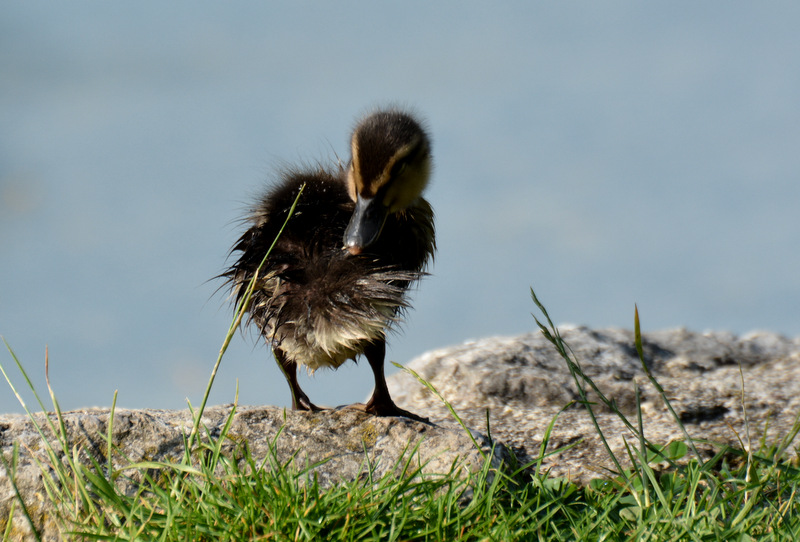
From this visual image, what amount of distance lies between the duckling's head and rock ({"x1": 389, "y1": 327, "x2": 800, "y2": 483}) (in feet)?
4.28

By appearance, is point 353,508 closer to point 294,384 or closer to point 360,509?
point 360,509

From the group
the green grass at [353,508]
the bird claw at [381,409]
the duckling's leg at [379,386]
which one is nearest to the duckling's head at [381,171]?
the duckling's leg at [379,386]

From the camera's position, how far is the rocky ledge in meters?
2.84

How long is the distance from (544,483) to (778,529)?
783 mm

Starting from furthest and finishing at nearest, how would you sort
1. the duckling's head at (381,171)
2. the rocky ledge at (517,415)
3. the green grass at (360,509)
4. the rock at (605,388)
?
1. the rock at (605,388)
2. the duckling's head at (381,171)
3. the rocky ledge at (517,415)
4. the green grass at (360,509)

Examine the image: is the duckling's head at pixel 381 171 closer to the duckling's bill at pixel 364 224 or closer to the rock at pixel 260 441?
the duckling's bill at pixel 364 224

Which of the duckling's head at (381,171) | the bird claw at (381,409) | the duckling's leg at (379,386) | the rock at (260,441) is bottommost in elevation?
the rock at (260,441)

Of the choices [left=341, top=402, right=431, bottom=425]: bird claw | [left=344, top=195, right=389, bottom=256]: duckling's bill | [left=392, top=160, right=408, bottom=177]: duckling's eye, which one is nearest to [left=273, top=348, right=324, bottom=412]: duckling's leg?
[left=341, top=402, right=431, bottom=425]: bird claw

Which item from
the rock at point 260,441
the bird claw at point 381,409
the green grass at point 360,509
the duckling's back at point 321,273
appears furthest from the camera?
the bird claw at point 381,409

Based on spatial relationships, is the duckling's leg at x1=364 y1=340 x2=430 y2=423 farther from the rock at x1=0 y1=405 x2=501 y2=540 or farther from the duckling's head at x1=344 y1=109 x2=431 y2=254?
the duckling's head at x1=344 y1=109 x2=431 y2=254

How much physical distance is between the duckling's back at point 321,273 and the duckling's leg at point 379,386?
10 cm

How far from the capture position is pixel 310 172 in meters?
4.27

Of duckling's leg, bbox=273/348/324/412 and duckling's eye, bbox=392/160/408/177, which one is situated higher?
duckling's eye, bbox=392/160/408/177

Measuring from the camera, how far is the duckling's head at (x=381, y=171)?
3.68 m
